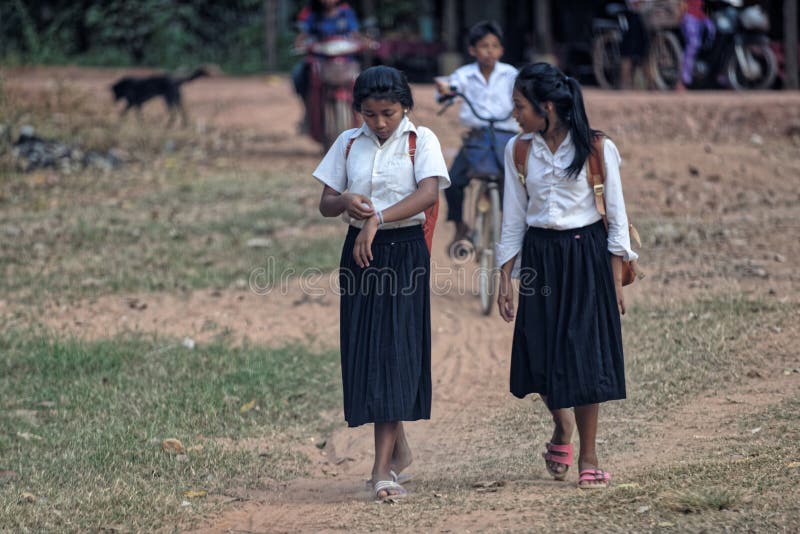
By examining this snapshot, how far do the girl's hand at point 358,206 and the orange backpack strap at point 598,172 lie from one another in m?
0.82

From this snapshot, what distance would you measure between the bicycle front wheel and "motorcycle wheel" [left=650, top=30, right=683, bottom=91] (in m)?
8.38

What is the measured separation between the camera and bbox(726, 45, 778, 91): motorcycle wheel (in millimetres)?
14575

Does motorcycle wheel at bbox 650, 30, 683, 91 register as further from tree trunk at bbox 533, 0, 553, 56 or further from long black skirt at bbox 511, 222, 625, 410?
long black skirt at bbox 511, 222, 625, 410

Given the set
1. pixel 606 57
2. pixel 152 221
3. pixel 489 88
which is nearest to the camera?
pixel 489 88

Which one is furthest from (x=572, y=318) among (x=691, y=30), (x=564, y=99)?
(x=691, y=30)

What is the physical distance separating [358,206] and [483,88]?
9.83ft

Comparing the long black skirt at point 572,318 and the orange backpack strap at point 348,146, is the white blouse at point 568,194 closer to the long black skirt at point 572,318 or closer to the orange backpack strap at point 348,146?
the long black skirt at point 572,318

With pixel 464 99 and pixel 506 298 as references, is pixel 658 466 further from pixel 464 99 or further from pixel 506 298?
pixel 464 99

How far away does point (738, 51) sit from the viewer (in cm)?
1476

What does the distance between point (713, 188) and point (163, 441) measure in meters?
7.05

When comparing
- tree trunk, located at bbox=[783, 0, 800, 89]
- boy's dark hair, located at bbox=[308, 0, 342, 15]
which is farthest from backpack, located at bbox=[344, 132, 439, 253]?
tree trunk, located at bbox=[783, 0, 800, 89]

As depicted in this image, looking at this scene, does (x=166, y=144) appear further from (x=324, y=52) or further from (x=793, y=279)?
(x=793, y=279)

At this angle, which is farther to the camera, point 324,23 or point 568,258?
point 324,23

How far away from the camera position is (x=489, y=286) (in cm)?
739
